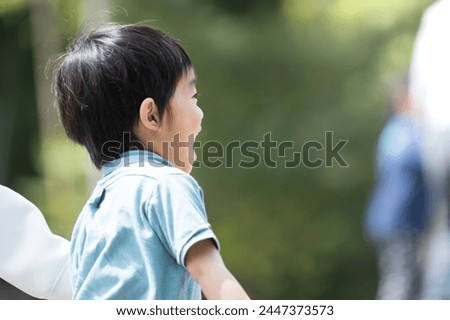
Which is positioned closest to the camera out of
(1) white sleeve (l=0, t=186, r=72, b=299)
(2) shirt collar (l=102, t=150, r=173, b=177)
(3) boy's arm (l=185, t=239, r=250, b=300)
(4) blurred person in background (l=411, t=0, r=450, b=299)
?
(3) boy's arm (l=185, t=239, r=250, b=300)

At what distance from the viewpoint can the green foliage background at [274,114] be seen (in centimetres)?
145

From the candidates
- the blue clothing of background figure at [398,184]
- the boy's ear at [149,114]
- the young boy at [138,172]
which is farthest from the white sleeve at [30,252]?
the blue clothing of background figure at [398,184]

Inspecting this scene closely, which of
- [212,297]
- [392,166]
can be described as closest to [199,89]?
[392,166]

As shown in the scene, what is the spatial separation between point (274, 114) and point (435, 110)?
301mm

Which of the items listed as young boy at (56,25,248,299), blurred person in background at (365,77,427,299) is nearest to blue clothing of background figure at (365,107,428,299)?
blurred person in background at (365,77,427,299)

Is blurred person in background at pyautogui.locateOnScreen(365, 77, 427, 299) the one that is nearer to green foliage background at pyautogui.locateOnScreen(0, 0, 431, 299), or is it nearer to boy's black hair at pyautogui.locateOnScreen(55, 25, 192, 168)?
green foliage background at pyautogui.locateOnScreen(0, 0, 431, 299)

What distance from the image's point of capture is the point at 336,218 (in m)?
1.46

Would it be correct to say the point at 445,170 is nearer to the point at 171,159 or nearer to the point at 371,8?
the point at 371,8

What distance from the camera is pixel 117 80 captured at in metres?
0.96

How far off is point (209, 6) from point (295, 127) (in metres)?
0.29

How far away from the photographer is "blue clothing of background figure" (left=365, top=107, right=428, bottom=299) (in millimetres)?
1456

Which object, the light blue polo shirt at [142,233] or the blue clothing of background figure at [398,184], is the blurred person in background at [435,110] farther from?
the light blue polo shirt at [142,233]

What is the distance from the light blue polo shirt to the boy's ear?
0.05 metres

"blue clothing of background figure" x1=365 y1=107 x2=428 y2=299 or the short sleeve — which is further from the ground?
the short sleeve
